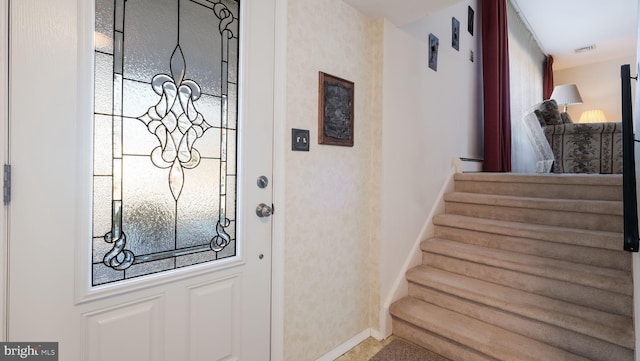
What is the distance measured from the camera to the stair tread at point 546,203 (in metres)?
2.07

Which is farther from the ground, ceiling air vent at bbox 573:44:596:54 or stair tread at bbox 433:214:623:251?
ceiling air vent at bbox 573:44:596:54

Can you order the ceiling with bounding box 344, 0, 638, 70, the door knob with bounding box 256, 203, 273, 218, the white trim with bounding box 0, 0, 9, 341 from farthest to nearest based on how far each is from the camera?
the ceiling with bounding box 344, 0, 638, 70
the door knob with bounding box 256, 203, 273, 218
the white trim with bounding box 0, 0, 9, 341

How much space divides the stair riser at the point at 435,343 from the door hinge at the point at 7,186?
212 centimetres

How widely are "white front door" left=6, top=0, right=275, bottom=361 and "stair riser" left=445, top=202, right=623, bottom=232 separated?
6.86 ft

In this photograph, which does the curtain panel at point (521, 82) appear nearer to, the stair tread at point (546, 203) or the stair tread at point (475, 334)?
the stair tread at point (546, 203)

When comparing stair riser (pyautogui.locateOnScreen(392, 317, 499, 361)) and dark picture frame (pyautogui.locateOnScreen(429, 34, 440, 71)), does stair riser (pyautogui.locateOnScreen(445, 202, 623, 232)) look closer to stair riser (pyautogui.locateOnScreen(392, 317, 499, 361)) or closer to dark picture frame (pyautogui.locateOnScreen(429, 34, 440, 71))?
stair riser (pyautogui.locateOnScreen(392, 317, 499, 361))

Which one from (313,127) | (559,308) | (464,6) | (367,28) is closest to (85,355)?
(313,127)

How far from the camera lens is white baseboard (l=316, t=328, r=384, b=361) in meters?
1.82

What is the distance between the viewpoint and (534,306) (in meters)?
1.81

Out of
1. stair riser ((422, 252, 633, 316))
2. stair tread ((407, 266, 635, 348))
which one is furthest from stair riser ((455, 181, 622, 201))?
stair tread ((407, 266, 635, 348))

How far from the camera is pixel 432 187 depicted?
9.14 ft

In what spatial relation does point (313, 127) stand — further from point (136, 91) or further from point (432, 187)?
point (432, 187)

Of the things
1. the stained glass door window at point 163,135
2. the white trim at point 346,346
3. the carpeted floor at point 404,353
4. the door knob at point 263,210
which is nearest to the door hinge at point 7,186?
the stained glass door window at point 163,135

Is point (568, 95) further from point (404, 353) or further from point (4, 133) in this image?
point (4, 133)
